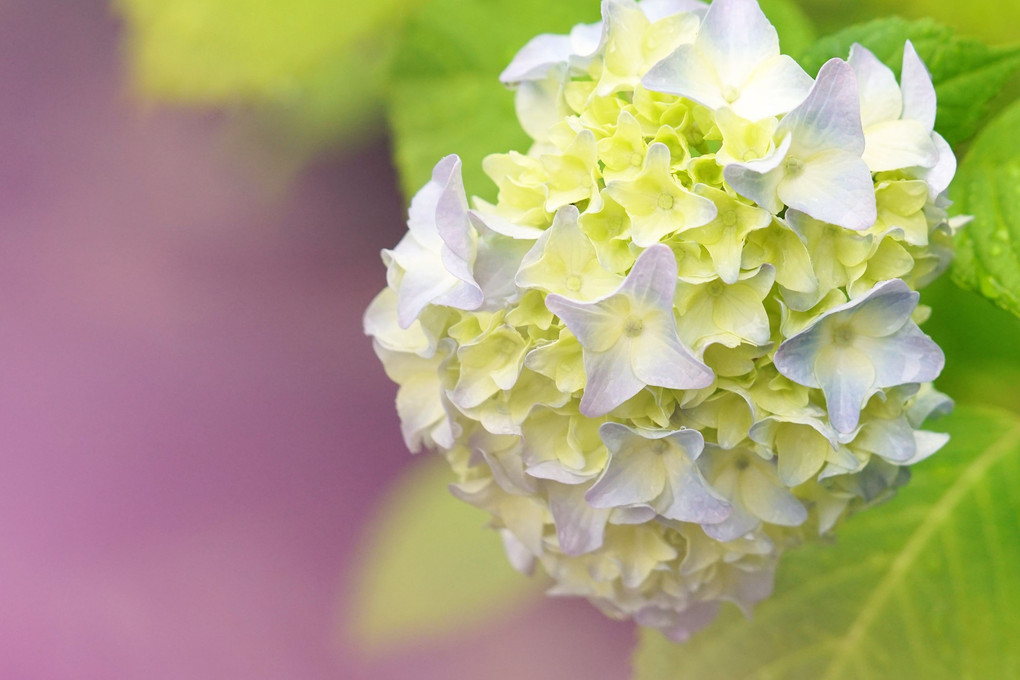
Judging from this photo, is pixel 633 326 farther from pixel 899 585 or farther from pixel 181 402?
pixel 181 402

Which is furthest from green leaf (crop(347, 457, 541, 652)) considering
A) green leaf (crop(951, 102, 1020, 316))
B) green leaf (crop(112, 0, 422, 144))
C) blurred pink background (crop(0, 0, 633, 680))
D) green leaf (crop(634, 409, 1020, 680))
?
green leaf (crop(951, 102, 1020, 316))

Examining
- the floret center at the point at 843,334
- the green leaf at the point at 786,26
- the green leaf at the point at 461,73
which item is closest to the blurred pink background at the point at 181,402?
the green leaf at the point at 461,73

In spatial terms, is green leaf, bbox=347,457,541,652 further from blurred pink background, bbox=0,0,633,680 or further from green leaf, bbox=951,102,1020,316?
green leaf, bbox=951,102,1020,316

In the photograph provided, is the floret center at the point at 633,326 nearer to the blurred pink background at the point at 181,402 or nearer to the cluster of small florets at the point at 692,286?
the cluster of small florets at the point at 692,286

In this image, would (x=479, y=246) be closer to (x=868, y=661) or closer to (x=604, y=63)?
(x=604, y=63)

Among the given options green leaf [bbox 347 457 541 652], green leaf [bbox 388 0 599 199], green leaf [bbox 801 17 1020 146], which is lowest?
green leaf [bbox 347 457 541 652]
